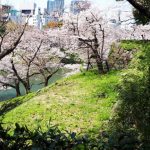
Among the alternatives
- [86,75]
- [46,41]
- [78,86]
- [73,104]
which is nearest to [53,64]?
[46,41]

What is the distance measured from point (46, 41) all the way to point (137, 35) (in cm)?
896

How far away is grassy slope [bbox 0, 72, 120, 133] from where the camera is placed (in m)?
14.0

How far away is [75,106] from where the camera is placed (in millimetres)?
16078

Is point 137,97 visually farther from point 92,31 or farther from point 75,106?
point 92,31

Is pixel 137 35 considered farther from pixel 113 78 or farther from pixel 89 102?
pixel 89 102

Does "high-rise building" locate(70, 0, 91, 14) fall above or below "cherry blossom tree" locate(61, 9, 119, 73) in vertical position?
above

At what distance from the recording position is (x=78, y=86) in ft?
64.2

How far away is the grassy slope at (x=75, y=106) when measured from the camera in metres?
14.0

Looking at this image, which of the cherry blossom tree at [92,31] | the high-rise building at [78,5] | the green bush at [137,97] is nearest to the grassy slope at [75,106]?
the cherry blossom tree at [92,31]

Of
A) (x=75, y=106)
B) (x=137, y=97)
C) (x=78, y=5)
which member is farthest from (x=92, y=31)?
(x=137, y=97)

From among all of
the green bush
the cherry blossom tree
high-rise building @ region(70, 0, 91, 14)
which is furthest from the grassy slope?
high-rise building @ region(70, 0, 91, 14)

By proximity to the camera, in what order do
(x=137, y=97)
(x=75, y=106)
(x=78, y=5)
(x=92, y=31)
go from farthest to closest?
(x=78, y=5) < (x=92, y=31) < (x=75, y=106) < (x=137, y=97)

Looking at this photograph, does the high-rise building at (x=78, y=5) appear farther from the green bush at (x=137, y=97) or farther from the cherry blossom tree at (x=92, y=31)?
the green bush at (x=137, y=97)

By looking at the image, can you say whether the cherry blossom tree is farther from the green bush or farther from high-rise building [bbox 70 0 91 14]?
the green bush
